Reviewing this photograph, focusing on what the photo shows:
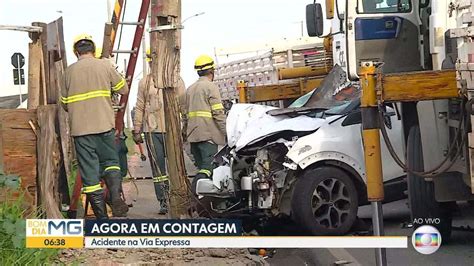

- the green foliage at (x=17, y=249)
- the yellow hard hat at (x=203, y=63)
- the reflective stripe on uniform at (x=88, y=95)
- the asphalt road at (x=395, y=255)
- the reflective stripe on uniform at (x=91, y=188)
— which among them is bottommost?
the asphalt road at (x=395, y=255)

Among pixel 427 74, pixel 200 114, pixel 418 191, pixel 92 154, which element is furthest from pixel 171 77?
pixel 418 191

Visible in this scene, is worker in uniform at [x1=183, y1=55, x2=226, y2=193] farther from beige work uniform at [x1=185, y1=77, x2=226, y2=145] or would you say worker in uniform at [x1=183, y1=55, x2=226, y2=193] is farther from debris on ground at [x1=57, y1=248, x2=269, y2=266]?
debris on ground at [x1=57, y1=248, x2=269, y2=266]

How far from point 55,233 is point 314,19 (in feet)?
15.9

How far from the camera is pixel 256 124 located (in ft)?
27.8

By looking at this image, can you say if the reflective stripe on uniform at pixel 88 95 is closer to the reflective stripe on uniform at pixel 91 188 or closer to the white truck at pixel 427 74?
the reflective stripe on uniform at pixel 91 188

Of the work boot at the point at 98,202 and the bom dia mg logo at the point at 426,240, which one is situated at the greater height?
the work boot at the point at 98,202

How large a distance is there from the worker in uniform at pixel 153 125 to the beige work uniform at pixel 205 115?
236 mm

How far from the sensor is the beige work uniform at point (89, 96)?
7203 millimetres

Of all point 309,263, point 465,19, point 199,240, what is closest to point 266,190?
point 309,263

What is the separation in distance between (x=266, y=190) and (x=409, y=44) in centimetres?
215

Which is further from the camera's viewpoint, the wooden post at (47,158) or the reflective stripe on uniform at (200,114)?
the reflective stripe on uniform at (200,114)

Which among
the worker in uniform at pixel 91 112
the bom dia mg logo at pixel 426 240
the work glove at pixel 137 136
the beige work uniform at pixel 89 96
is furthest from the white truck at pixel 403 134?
the work glove at pixel 137 136

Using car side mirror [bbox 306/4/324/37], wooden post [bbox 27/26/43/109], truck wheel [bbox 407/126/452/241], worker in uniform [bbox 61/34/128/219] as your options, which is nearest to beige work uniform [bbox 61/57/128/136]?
worker in uniform [bbox 61/34/128/219]

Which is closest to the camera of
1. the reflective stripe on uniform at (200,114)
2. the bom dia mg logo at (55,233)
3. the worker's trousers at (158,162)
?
the bom dia mg logo at (55,233)
